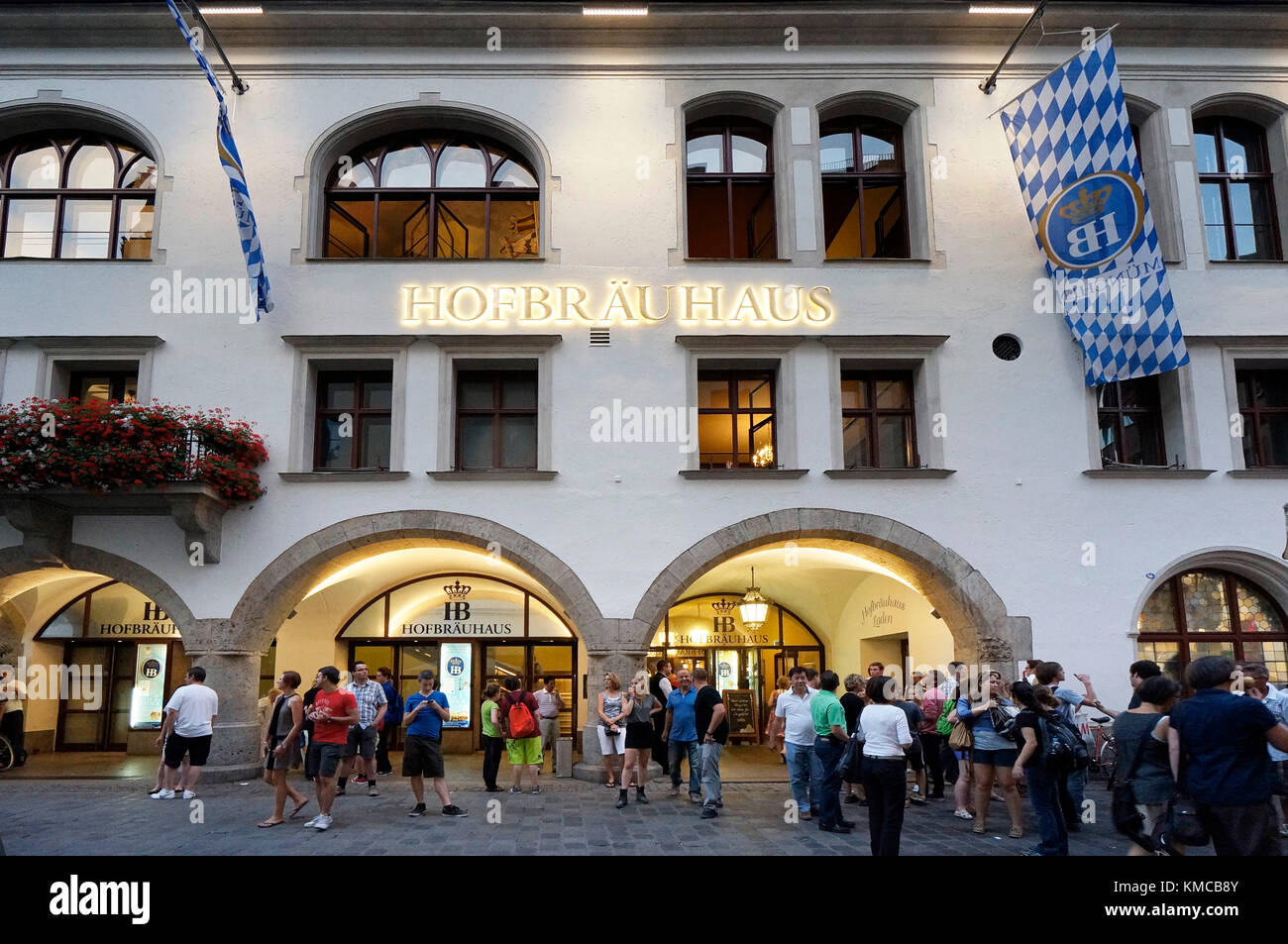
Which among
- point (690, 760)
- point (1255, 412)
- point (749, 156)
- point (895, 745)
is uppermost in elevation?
point (749, 156)

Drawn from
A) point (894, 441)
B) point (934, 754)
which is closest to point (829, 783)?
point (934, 754)

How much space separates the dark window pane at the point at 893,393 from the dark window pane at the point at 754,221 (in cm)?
272

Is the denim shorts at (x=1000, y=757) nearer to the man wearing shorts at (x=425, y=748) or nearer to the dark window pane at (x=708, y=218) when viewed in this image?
the man wearing shorts at (x=425, y=748)

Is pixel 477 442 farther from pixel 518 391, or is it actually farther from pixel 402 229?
pixel 402 229

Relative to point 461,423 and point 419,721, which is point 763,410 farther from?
point 419,721

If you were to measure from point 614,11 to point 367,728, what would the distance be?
11016 millimetres

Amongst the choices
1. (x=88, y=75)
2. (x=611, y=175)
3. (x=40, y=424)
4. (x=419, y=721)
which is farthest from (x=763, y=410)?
(x=88, y=75)

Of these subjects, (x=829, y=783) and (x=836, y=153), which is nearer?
(x=829, y=783)

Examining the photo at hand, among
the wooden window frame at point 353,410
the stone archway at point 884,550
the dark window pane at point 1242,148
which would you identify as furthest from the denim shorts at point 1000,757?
the dark window pane at point 1242,148

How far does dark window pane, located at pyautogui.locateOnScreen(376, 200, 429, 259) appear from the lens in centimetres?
1505

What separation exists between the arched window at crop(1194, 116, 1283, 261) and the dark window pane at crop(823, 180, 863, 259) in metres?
5.39

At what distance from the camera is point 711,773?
10891mm

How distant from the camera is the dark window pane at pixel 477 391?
48.0 feet

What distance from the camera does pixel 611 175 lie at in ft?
48.4
